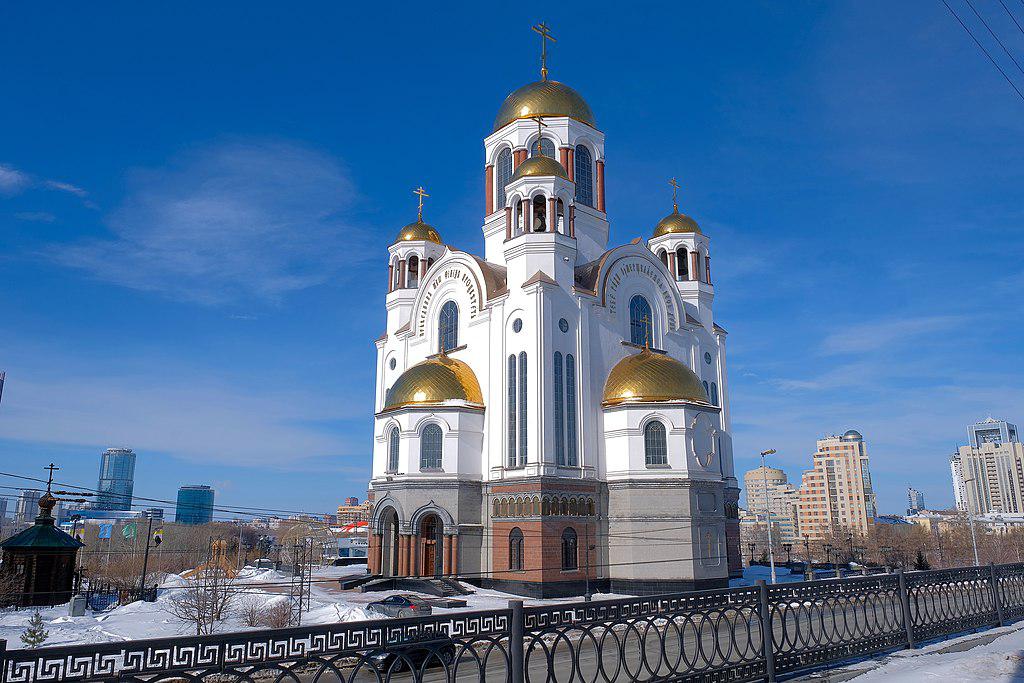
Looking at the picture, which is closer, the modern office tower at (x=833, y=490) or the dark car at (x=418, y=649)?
the dark car at (x=418, y=649)

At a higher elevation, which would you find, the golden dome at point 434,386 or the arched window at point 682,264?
the arched window at point 682,264

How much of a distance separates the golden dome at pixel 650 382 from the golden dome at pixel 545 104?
38.6ft

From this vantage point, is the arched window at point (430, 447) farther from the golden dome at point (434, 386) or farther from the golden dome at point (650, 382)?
the golden dome at point (650, 382)

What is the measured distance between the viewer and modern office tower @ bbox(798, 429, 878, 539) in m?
103

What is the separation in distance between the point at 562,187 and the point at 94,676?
23.9m

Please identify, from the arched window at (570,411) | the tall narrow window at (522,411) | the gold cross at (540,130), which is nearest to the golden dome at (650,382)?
the arched window at (570,411)

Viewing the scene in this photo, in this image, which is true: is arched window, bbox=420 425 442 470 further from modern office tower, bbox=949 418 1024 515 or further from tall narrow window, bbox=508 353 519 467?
modern office tower, bbox=949 418 1024 515

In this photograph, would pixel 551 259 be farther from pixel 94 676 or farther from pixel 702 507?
pixel 94 676

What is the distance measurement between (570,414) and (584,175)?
11824 mm

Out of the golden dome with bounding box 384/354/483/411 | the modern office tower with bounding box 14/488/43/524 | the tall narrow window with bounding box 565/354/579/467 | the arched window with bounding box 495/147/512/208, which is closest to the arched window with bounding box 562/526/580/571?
the tall narrow window with bounding box 565/354/579/467

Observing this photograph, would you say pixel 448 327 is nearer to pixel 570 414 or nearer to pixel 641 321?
pixel 570 414

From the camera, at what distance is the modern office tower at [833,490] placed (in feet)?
338

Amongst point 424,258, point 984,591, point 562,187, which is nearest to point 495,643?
point 984,591

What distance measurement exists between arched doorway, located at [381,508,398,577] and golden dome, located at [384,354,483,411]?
391 centimetres
